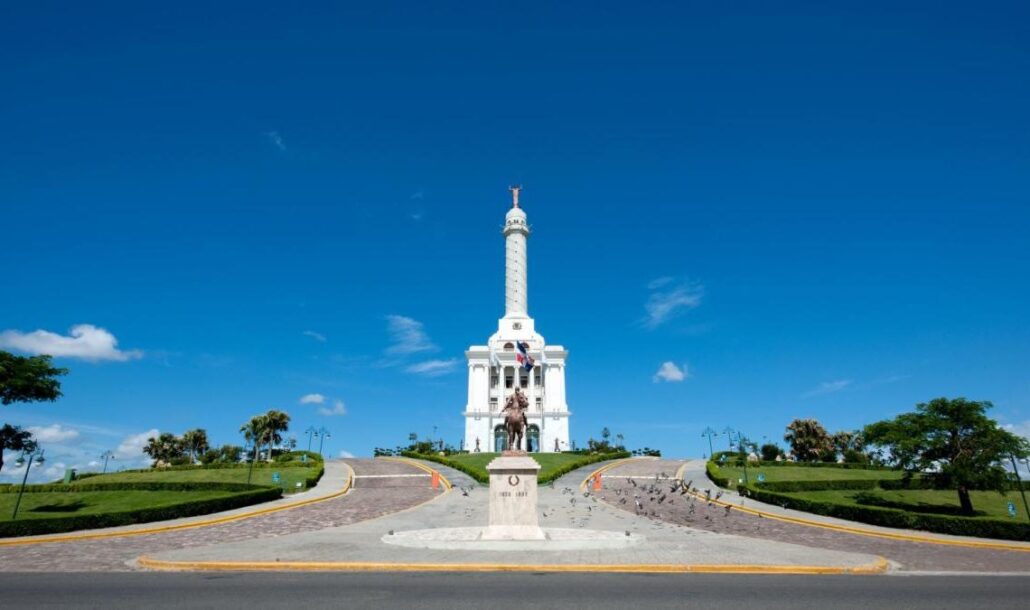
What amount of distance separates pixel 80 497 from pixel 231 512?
16481 millimetres

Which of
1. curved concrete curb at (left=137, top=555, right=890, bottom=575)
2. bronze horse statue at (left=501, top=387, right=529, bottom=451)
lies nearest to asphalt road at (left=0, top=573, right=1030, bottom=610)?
curved concrete curb at (left=137, top=555, right=890, bottom=575)

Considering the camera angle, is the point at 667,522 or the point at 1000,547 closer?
the point at 1000,547

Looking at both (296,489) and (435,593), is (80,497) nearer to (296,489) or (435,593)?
(296,489)

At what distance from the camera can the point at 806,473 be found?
48156 mm

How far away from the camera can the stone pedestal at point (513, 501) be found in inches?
760

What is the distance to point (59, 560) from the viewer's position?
1767 centimetres

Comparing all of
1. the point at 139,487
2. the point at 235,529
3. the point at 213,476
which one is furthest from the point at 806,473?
the point at 139,487

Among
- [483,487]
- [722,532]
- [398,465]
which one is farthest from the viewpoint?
[398,465]

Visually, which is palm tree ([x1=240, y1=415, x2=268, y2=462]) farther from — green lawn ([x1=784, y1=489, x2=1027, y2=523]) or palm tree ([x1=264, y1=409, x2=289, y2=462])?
green lawn ([x1=784, y1=489, x2=1027, y2=523])

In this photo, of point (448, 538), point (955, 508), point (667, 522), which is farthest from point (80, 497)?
point (955, 508)

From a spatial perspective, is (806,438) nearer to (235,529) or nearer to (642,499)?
(642,499)

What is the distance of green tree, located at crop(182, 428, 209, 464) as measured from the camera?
73.5 m

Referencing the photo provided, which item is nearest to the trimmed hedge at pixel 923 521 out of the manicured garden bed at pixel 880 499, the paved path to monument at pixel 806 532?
the manicured garden bed at pixel 880 499

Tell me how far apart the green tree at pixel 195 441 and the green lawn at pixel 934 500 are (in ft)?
229
